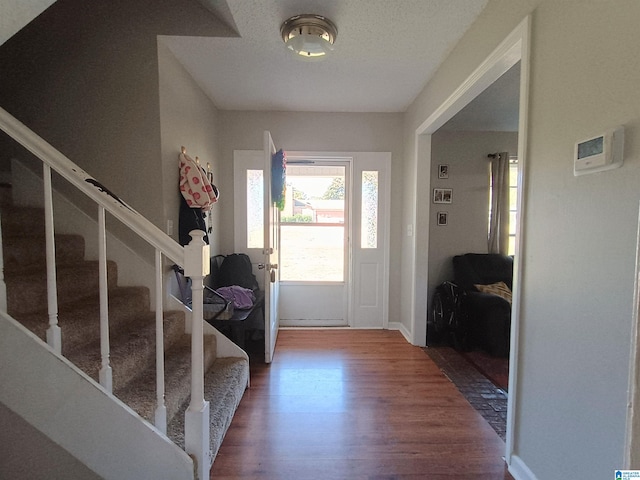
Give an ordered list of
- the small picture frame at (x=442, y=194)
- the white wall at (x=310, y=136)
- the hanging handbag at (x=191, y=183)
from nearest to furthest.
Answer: the hanging handbag at (x=191, y=183) < the white wall at (x=310, y=136) < the small picture frame at (x=442, y=194)

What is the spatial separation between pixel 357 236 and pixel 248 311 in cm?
151

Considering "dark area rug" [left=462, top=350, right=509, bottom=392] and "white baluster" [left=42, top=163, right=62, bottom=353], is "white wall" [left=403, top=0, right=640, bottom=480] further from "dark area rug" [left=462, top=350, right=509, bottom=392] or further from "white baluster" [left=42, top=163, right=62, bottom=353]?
"white baluster" [left=42, top=163, right=62, bottom=353]

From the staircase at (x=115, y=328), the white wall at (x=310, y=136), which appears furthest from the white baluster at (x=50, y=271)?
the white wall at (x=310, y=136)

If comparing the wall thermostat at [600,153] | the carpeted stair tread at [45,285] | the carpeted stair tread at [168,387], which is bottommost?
the carpeted stair tread at [168,387]

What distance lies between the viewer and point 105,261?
1.22 meters

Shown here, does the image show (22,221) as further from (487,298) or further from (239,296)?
(487,298)

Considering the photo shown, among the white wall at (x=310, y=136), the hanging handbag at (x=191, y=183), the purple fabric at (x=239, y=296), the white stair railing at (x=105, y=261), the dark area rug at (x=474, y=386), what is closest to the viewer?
the white stair railing at (x=105, y=261)

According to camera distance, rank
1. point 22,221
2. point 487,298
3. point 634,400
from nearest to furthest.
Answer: point 634,400, point 22,221, point 487,298

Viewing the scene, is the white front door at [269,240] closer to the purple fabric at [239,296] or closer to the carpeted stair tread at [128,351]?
the purple fabric at [239,296]

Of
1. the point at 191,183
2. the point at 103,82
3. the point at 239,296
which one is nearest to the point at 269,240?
the point at 239,296

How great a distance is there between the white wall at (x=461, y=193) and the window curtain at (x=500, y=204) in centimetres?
8

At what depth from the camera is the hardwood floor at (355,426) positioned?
4.92ft

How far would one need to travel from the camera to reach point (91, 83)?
80.1 inches

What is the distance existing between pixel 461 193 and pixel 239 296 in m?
2.75
